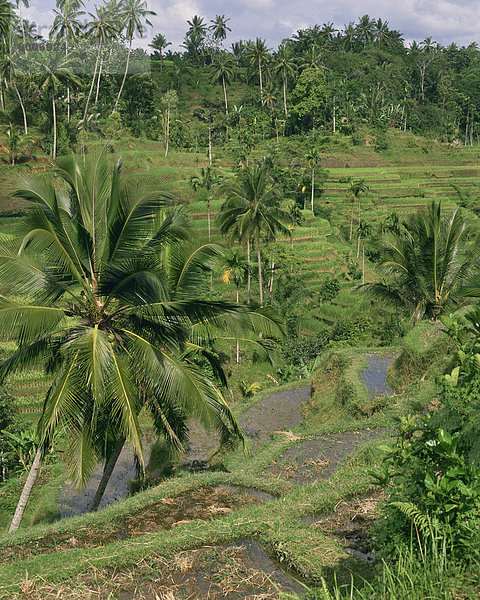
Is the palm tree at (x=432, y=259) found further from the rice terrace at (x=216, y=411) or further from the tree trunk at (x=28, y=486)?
the tree trunk at (x=28, y=486)

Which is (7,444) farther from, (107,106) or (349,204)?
(107,106)

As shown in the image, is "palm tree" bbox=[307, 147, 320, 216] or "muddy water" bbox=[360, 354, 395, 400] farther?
"palm tree" bbox=[307, 147, 320, 216]

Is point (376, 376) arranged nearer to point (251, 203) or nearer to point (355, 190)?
point (251, 203)

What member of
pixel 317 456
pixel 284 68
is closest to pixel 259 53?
pixel 284 68

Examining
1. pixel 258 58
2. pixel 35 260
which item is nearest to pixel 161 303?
pixel 35 260

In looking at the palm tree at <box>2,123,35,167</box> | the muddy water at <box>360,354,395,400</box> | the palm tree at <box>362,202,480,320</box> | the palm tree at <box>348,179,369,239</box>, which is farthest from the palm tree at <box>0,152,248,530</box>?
the palm tree at <box>348,179,369,239</box>

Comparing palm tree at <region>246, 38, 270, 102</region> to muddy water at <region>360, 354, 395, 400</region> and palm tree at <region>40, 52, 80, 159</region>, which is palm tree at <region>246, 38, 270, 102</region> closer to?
palm tree at <region>40, 52, 80, 159</region>

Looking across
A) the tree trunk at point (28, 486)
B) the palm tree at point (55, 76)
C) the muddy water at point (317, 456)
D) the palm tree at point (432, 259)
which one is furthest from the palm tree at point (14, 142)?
the tree trunk at point (28, 486)
